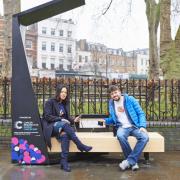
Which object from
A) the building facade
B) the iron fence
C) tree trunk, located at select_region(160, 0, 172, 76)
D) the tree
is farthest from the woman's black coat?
the building facade

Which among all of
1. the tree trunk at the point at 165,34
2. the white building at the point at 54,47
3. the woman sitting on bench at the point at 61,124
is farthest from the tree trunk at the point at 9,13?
the white building at the point at 54,47

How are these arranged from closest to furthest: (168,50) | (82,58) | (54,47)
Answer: (168,50), (54,47), (82,58)

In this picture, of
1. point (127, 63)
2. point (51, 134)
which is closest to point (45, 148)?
point (51, 134)

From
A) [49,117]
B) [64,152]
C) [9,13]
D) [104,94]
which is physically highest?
[9,13]

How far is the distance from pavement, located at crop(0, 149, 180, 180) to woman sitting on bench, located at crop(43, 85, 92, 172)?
0.31 metres

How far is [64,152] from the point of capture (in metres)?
6.60

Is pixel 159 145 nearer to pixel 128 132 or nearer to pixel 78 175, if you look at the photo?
pixel 128 132

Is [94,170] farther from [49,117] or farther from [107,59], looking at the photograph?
[107,59]

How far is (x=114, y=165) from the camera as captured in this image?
7000 millimetres

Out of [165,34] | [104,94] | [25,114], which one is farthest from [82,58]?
[25,114]

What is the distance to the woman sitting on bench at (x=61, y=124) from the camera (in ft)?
21.8

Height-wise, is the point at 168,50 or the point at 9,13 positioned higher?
the point at 9,13

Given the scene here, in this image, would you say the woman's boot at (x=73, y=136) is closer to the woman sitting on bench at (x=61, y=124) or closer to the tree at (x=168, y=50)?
the woman sitting on bench at (x=61, y=124)

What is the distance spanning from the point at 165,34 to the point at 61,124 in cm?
972
